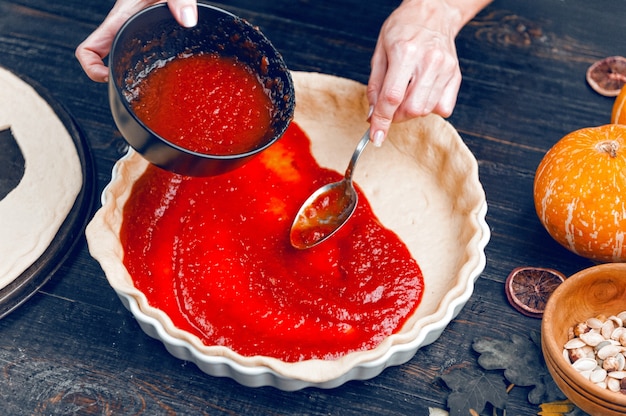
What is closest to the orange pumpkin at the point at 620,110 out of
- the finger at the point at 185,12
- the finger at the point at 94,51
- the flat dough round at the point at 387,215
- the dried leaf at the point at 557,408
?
the flat dough round at the point at 387,215

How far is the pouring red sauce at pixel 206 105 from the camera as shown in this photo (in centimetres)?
169

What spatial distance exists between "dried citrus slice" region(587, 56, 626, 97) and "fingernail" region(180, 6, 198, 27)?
1408 mm

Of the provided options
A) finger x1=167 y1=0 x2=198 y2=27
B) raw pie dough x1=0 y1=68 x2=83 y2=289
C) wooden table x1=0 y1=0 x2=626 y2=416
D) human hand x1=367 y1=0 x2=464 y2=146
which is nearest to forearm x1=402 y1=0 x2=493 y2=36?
human hand x1=367 y1=0 x2=464 y2=146

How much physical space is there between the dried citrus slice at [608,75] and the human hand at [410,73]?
71 cm

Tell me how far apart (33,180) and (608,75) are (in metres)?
1.84

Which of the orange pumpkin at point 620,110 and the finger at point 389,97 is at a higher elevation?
the finger at point 389,97

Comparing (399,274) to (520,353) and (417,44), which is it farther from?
(417,44)

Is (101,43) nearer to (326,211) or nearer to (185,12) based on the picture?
(185,12)

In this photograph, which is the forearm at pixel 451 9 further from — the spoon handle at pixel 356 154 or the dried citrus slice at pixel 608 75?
the dried citrus slice at pixel 608 75

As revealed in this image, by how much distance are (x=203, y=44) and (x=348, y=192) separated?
56cm

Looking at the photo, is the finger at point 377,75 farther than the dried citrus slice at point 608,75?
No

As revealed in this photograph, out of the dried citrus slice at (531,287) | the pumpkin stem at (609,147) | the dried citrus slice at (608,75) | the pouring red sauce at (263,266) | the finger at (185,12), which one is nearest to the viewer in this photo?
the finger at (185,12)

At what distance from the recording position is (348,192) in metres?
2.03

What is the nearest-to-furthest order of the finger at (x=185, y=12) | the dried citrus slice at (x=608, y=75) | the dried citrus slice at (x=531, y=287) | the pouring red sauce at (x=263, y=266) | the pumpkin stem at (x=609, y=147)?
the finger at (x=185, y=12), the pouring red sauce at (x=263, y=266), the pumpkin stem at (x=609, y=147), the dried citrus slice at (x=531, y=287), the dried citrus slice at (x=608, y=75)
